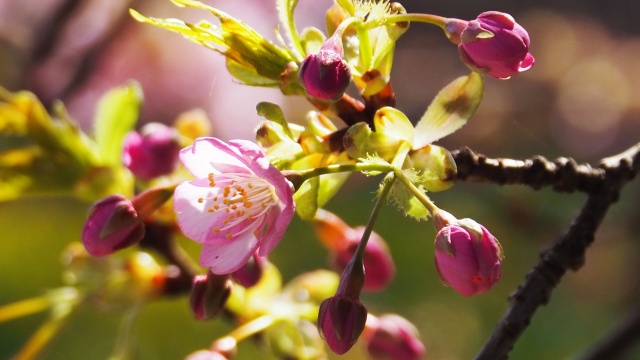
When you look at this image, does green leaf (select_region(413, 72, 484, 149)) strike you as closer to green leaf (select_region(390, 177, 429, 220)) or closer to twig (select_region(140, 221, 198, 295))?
green leaf (select_region(390, 177, 429, 220))

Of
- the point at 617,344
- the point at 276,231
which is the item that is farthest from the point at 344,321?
the point at 617,344

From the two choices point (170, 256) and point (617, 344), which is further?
point (617, 344)

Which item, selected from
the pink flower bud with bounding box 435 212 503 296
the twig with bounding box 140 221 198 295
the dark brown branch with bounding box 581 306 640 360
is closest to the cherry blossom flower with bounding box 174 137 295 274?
the pink flower bud with bounding box 435 212 503 296

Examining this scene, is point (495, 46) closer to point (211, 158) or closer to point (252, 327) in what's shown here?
point (211, 158)

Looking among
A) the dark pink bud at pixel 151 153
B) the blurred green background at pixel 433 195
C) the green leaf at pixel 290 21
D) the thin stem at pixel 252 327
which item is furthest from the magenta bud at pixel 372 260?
the blurred green background at pixel 433 195

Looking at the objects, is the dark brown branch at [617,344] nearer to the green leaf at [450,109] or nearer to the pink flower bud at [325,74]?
the green leaf at [450,109]

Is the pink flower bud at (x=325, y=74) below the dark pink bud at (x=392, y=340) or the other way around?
the other way around

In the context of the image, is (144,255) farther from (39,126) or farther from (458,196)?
(458,196)
